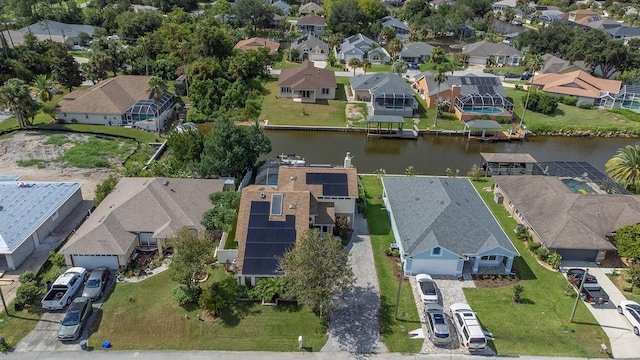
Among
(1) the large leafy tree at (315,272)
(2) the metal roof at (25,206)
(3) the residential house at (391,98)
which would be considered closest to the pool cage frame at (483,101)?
(3) the residential house at (391,98)

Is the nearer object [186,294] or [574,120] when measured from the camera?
[186,294]

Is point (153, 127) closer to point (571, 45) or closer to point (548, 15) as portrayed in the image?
point (571, 45)

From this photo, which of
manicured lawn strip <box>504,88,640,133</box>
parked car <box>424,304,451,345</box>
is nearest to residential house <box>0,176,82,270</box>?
parked car <box>424,304,451,345</box>

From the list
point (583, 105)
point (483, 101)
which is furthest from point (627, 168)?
point (583, 105)

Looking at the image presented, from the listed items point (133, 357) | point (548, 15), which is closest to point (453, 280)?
point (133, 357)

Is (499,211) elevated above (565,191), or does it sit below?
below

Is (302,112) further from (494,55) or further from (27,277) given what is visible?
(494,55)
